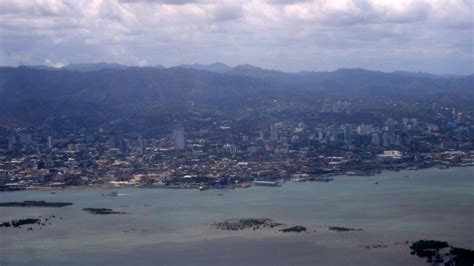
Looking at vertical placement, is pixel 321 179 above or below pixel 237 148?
below

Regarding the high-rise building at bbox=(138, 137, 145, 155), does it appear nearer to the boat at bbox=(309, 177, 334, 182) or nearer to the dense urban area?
the dense urban area

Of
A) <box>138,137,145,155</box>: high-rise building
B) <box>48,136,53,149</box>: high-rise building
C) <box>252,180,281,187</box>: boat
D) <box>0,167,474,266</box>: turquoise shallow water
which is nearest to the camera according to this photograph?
<box>0,167,474,266</box>: turquoise shallow water

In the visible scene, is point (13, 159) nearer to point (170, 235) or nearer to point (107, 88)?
point (170, 235)

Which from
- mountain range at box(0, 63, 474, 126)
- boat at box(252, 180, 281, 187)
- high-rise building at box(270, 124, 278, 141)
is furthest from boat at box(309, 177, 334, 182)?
mountain range at box(0, 63, 474, 126)

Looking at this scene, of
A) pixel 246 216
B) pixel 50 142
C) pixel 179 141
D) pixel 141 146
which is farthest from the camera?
pixel 50 142

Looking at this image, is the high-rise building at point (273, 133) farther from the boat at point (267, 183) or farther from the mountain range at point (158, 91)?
the boat at point (267, 183)

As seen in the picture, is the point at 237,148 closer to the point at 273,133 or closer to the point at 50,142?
the point at 273,133

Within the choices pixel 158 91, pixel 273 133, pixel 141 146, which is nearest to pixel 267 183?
pixel 141 146
